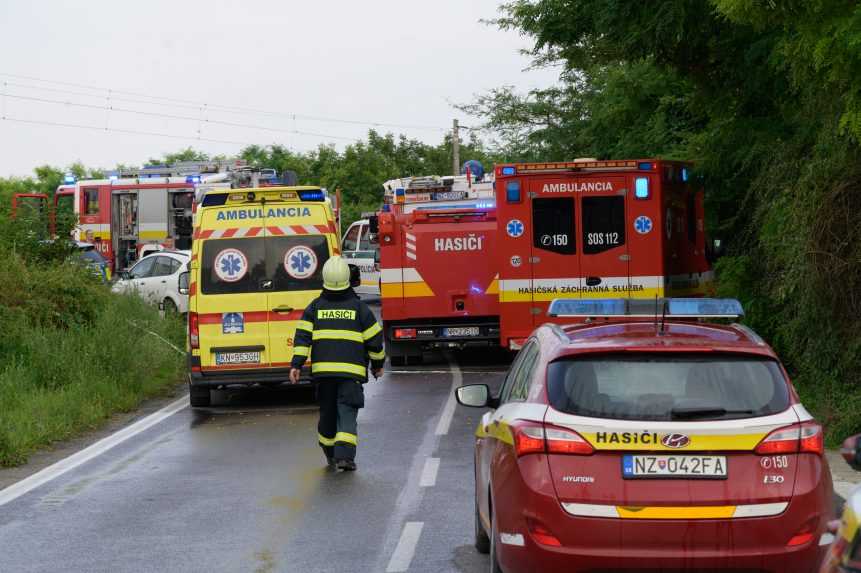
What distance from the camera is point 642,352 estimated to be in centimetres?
644

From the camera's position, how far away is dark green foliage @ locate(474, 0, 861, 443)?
11766 millimetres

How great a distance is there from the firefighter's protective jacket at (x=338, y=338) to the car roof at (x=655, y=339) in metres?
4.88

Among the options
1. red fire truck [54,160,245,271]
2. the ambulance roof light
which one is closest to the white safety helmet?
the ambulance roof light

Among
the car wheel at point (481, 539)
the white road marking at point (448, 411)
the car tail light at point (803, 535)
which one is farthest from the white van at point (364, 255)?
the car tail light at point (803, 535)

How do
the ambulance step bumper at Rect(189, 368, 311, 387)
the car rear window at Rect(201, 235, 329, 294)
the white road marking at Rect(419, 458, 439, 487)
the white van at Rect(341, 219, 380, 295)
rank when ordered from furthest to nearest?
the white van at Rect(341, 219, 380, 295)
the car rear window at Rect(201, 235, 329, 294)
the ambulance step bumper at Rect(189, 368, 311, 387)
the white road marking at Rect(419, 458, 439, 487)

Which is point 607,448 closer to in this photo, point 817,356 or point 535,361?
point 535,361

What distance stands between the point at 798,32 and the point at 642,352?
250 inches

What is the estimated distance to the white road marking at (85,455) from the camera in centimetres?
1147

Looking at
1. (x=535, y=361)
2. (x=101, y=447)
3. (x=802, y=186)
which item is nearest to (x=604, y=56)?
(x=802, y=186)

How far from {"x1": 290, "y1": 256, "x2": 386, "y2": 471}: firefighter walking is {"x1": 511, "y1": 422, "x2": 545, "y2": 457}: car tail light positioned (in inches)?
221

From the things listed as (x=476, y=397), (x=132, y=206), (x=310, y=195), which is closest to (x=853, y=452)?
(x=476, y=397)

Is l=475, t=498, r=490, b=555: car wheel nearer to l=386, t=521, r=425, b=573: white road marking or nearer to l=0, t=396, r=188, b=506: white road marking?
l=386, t=521, r=425, b=573: white road marking

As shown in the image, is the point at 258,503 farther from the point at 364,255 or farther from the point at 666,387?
the point at 364,255

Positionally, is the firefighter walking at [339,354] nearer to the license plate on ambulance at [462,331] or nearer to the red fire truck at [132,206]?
the license plate on ambulance at [462,331]
